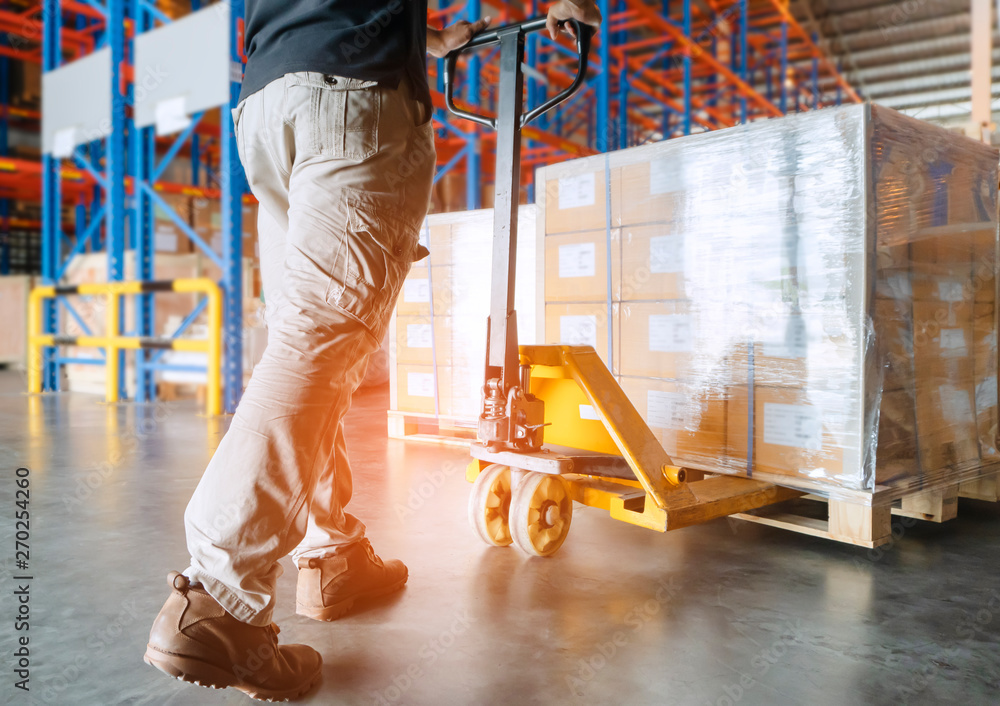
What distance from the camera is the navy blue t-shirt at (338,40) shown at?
141 centimetres

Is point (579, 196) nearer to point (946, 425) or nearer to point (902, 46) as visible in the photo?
point (946, 425)

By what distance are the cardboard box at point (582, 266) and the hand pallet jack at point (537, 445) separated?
1.95 ft

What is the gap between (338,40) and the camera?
1417 millimetres

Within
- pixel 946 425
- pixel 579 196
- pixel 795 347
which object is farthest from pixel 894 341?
pixel 579 196

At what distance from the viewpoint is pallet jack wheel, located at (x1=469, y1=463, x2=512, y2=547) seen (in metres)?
2.23

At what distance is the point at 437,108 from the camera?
7742 millimetres

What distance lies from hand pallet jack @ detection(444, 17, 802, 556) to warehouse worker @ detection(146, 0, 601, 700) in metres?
0.45

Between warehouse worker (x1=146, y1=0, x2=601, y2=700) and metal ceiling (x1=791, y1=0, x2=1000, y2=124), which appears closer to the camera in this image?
warehouse worker (x1=146, y1=0, x2=601, y2=700)

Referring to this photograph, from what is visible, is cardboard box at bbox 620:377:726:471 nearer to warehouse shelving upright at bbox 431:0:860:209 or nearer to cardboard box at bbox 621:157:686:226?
cardboard box at bbox 621:157:686:226

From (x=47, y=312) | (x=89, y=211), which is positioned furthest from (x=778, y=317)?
(x=89, y=211)

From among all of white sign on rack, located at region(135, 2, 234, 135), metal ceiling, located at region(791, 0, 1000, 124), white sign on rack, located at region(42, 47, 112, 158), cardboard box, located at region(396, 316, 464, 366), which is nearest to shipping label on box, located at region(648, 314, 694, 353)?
cardboard box, located at region(396, 316, 464, 366)

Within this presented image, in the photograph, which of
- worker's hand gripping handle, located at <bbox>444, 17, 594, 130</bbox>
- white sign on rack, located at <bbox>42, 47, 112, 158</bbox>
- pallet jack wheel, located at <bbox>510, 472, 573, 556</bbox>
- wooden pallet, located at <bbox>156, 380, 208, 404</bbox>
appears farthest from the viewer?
white sign on rack, located at <bbox>42, 47, 112, 158</bbox>

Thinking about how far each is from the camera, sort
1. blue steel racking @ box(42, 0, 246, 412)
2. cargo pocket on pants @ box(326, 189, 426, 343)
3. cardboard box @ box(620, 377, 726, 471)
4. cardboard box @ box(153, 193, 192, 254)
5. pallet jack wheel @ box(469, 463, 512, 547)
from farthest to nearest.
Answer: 1. cardboard box @ box(153, 193, 192, 254)
2. blue steel racking @ box(42, 0, 246, 412)
3. cardboard box @ box(620, 377, 726, 471)
4. pallet jack wheel @ box(469, 463, 512, 547)
5. cargo pocket on pants @ box(326, 189, 426, 343)

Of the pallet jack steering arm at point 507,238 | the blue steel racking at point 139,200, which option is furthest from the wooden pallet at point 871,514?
the blue steel racking at point 139,200
